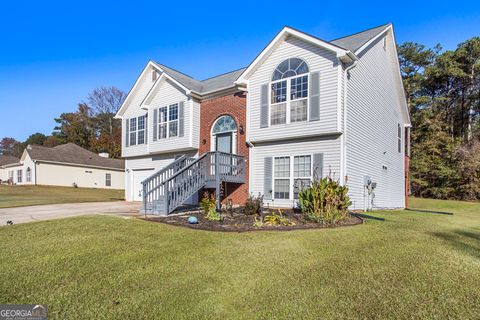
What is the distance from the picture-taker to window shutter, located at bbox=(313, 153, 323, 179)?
1027 centimetres

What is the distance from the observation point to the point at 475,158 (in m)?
21.8

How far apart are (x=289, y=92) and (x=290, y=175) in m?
3.27

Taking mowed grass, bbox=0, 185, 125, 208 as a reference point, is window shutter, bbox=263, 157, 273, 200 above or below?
above

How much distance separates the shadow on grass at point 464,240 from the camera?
17.3 feet

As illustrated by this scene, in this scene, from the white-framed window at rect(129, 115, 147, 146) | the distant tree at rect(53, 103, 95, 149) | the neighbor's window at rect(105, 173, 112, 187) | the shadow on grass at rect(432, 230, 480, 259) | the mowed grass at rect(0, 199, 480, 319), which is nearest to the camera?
the mowed grass at rect(0, 199, 480, 319)

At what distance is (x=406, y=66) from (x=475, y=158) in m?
13.2

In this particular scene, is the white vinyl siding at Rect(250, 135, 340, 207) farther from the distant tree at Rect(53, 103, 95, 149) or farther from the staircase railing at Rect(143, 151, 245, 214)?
the distant tree at Rect(53, 103, 95, 149)

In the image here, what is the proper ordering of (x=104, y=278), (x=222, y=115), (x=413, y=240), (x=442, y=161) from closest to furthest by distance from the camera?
(x=104, y=278) → (x=413, y=240) → (x=222, y=115) → (x=442, y=161)

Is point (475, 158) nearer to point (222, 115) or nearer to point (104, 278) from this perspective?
point (222, 115)

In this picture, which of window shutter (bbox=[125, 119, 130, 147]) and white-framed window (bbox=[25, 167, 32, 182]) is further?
white-framed window (bbox=[25, 167, 32, 182])

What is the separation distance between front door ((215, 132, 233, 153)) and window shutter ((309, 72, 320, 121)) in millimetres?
4131

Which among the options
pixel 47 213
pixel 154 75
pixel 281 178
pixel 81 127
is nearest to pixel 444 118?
pixel 281 178

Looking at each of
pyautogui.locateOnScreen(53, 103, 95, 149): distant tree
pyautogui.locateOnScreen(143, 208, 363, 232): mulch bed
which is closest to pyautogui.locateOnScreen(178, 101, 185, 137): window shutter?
pyautogui.locateOnScreen(143, 208, 363, 232): mulch bed

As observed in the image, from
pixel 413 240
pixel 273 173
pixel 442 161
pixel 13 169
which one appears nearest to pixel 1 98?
pixel 13 169
